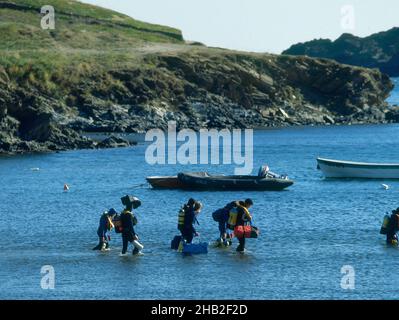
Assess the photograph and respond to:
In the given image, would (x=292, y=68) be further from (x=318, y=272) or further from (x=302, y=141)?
(x=318, y=272)

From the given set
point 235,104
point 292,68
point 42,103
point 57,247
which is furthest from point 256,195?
point 292,68

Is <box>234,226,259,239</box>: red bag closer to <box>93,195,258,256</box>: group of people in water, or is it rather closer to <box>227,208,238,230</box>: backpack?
<box>93,195,258,256</box>: group of people in water

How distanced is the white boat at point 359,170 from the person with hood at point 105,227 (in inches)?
1533

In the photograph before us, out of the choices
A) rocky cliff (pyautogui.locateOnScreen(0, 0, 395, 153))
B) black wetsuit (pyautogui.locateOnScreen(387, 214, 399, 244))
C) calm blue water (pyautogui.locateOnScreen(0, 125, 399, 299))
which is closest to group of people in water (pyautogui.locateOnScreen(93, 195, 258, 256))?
calm blue water (pyautogui.locateOnScreen(0, 125, 399, 299))

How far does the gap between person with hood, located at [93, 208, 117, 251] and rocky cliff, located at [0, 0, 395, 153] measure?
237ft

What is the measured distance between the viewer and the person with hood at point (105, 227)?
42594mm

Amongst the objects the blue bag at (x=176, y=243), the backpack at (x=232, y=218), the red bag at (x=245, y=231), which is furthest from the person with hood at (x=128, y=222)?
the red bag at (x=245, y=231)

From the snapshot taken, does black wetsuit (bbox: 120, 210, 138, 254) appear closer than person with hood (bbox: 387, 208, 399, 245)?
Yes

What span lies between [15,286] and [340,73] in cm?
12954

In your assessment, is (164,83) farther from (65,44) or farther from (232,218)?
(232,218)

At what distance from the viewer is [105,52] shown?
16262cm

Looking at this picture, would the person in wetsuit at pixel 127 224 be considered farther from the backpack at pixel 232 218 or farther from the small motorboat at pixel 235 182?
the small motorboat at pixel 235 182

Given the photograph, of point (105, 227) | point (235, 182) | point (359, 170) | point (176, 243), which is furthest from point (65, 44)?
point (176, 243)

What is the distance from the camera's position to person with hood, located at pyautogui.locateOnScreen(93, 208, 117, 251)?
140 feet
